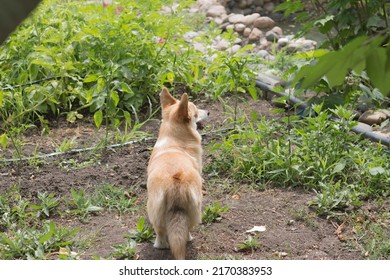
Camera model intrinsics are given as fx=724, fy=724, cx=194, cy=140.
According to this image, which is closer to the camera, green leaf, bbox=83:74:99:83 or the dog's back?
the dog's back

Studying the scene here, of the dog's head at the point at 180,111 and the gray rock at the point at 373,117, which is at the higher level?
the dog's head at the point at 180,111

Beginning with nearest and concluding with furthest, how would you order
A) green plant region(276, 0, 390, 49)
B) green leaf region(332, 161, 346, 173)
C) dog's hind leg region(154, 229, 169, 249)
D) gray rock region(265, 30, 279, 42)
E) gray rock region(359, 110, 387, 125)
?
dog's hind leg region(154, 229, 169, 249), green leaf region(332, 161, 346, 173), green plant region(276, 0, 390, 49), gray rock region(359, 110, 387, 125), gray rock region(265, 30, 279, 42)

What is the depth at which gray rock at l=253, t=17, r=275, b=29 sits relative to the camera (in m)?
10.2

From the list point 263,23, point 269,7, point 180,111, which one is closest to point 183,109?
point 180,111

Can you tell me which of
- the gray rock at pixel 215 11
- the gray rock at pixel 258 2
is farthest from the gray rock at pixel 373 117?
the gray rock at pixel 258 2

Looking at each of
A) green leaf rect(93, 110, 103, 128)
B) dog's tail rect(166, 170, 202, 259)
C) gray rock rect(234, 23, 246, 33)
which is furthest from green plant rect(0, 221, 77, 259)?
gray rock rect(234, 23, 246, 33)

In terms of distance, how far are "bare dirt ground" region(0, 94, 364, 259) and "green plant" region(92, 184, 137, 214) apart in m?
0.06

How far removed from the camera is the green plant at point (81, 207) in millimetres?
5105

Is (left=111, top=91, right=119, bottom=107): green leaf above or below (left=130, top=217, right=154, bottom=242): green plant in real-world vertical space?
above

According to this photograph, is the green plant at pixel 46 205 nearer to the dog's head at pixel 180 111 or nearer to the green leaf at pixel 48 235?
the green leaf at pixel 48 235

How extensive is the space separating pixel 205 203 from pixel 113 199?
26.6 inches

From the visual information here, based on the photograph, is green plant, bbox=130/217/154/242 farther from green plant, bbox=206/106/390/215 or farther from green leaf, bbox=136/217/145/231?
green plant, bbox=206/106/390/215

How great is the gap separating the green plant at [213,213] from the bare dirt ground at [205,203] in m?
0.05
